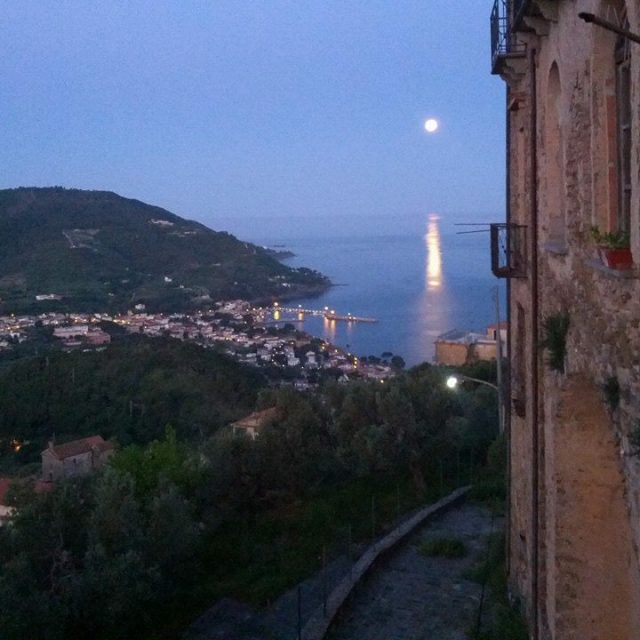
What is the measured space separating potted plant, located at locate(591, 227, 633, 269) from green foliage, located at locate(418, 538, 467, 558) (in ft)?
28.8

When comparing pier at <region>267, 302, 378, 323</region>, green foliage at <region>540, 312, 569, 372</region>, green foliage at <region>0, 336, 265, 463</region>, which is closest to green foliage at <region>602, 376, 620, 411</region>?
green foliage at <region>540, 312, 569, 372</region>

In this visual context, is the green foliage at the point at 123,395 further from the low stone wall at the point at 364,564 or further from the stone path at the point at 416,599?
the stone path at the point at 416,599

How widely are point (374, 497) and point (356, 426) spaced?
6.78ft

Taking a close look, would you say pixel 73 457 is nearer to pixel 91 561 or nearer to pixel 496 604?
pixel 91 561

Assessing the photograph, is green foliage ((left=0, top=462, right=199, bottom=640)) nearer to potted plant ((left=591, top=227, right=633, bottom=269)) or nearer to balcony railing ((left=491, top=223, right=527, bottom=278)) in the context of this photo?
balcony railing ((left=491, top=223, right=527, bottom=278))

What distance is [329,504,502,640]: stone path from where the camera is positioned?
32.0 feet

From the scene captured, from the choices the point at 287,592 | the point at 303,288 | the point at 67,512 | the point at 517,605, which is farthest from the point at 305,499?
the point at 303,288

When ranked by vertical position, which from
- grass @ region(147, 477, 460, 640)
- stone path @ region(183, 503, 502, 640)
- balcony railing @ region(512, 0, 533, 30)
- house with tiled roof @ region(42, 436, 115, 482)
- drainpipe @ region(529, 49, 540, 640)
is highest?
balcony railing @ region(512, 0, 533, 30)

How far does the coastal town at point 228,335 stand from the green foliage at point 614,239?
114 feet

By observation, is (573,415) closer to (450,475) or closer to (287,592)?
(287,592)

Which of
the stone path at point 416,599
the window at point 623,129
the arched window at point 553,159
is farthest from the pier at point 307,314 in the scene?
the window at point 623,129

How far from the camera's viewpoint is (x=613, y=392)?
435 centimetres

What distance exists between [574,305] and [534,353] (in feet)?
5.33

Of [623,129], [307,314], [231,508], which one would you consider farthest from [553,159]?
[307,314]
